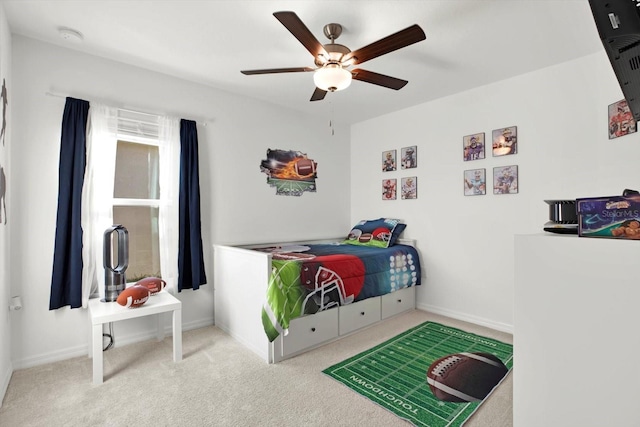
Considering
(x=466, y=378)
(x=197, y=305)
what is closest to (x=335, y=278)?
(x=466, y=378)

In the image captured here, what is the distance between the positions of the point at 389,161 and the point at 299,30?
2.51 meters

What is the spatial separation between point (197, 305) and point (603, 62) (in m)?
4.06

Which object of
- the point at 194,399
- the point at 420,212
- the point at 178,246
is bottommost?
the point at 194,399

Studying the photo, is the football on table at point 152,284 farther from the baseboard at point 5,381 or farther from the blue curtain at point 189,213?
the baseboard at point 5,381

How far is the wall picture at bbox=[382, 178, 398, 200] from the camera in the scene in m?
4.02

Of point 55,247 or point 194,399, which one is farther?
point 55,247

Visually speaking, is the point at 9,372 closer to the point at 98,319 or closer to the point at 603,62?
the point at 98,319

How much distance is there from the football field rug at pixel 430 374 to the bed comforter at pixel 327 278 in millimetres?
472

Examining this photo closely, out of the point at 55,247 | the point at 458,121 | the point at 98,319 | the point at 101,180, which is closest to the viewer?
the point at 98,319

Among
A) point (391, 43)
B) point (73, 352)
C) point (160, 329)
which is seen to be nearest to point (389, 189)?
point (391, 43)

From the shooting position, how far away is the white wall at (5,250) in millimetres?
1972

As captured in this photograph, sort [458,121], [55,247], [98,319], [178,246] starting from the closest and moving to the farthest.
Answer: [98,319]
[55,247]
[178,246]
[458,121]

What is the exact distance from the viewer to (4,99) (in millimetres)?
2012

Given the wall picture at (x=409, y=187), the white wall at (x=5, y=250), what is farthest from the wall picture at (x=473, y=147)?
the white wall at (x=5, y=250)
